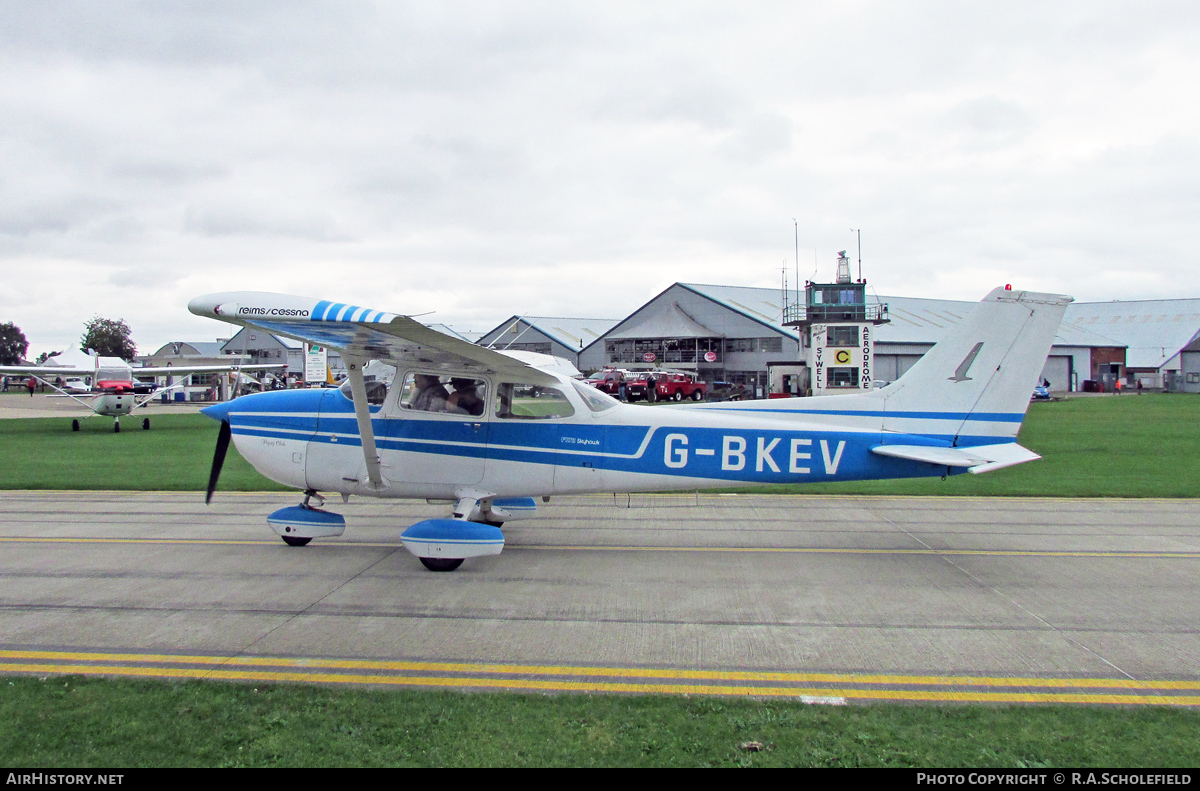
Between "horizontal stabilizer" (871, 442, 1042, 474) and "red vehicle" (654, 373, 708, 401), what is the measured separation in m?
34.0

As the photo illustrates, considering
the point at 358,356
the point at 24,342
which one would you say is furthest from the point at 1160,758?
the point at 24,342

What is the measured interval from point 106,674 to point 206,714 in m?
1.20

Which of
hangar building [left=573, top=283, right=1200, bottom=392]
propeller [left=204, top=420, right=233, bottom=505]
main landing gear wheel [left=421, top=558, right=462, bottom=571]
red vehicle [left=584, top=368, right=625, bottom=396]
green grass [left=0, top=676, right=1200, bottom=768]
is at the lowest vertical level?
green grass [left=0, top=676, right=1200, bottom=768]

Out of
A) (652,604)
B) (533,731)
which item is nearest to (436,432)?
(652,604)

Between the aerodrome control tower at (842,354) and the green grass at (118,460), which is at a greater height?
the aerodrome control tower at (842,354)

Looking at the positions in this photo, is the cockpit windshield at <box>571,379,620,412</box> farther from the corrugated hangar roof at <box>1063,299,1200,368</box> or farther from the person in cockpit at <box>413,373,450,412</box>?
the corrugated hangar roof at <box>1063,299,1200,368</box>

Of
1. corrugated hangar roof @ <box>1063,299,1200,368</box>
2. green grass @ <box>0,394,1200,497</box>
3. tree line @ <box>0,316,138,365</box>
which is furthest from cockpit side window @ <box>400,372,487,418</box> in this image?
tree line @ <box>0,316,138,365</box>

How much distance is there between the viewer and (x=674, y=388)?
4328cm

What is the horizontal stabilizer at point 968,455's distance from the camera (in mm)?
7670

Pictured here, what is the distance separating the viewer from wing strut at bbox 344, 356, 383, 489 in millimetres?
7758

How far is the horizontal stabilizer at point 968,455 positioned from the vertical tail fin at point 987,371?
18 centimetres

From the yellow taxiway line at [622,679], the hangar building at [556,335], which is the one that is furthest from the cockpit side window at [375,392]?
the hangar building at [556,335]

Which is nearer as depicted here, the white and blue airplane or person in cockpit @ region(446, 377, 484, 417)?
the white and blue airplane

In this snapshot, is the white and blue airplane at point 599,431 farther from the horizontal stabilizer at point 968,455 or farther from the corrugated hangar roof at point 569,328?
the corrugated hangar roof at point 569,328
